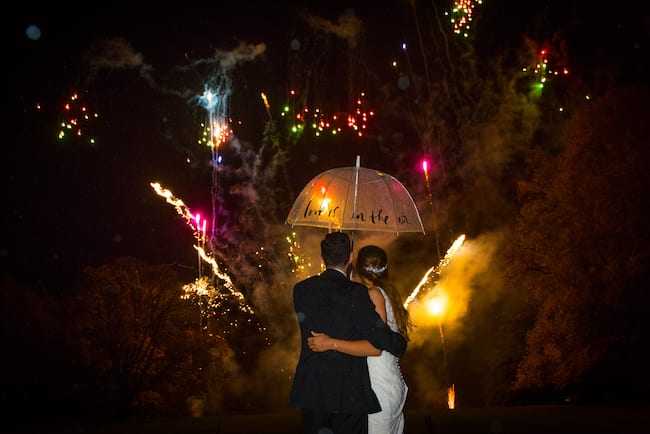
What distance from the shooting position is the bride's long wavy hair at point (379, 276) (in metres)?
→ 3.56

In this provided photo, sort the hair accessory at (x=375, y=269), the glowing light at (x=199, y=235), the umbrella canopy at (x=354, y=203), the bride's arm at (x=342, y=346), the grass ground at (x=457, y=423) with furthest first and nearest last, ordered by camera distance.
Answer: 1. the glowing light at (x=199, y=235)
2. the grass ground at (x=457, y=423)
3. the umbrella canopy at (x=354, y=203)
4. the hair accessory at (x=375, y=269)
5. the bride's arm at (x=342, y=346)

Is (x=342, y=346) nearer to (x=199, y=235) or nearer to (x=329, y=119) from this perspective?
(x=329, y=119)

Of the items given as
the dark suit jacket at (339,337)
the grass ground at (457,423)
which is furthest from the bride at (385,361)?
the grass ground at (457,423)

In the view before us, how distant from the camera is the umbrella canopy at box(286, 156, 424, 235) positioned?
207 inches

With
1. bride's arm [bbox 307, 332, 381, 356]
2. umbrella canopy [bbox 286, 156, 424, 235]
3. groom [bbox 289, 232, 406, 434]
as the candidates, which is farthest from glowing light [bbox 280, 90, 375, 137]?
bride's arm [bbox 307, 332, 381, 356]

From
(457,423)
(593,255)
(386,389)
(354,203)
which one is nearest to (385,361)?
(386,389)

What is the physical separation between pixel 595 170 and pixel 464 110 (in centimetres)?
1046

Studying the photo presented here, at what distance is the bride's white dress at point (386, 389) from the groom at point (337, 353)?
37cm

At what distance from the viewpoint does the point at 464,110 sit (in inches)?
1020

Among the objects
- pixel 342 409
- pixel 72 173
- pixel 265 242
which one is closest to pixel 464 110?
pixel 265 242

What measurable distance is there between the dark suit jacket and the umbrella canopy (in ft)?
6.96

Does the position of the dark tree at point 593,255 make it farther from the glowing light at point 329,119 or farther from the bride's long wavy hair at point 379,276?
the glowing light at point 329,119

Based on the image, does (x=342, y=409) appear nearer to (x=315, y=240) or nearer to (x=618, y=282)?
(x=618, y=282)

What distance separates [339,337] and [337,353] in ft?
0.29
